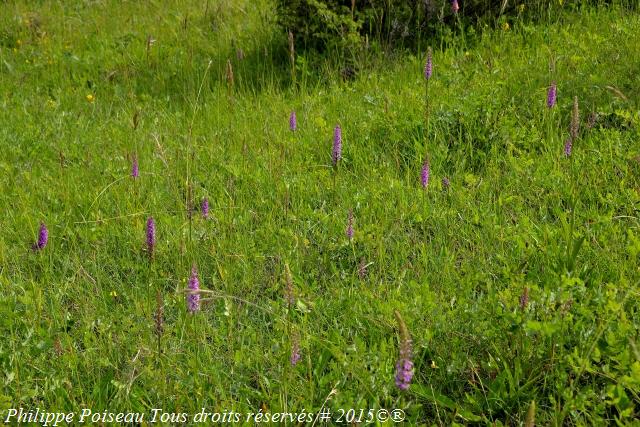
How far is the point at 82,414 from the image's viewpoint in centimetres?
240

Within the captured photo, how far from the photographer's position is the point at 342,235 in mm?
3346

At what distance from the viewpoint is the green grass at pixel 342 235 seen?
243 centimetres

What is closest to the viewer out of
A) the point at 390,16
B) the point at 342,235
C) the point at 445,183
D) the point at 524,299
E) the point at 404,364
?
the point at 404,364

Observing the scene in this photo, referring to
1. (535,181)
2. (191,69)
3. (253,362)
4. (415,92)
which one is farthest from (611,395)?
(191,69)

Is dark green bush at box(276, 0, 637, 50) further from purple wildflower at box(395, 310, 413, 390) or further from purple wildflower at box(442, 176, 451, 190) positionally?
purple wildflower at box(395, 310, 413, 390)

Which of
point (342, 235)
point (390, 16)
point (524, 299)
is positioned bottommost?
point (342, 235)

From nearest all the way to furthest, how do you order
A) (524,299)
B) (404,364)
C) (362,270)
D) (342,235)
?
1. (404,364)
2. (524,299)
3. (362,270)
4. (342,235)

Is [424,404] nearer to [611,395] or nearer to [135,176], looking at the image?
[611,395]

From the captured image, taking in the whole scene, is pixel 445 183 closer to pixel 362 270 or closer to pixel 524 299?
pixel 362 270

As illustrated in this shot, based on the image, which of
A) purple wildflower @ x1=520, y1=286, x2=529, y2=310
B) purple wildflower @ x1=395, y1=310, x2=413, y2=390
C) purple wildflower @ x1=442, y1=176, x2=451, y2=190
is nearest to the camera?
purple wildflower @ x1=395, y1=310, x2=413, y2=390

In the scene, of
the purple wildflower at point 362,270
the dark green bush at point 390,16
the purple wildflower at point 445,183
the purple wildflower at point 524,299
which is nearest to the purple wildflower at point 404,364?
the purple wildflower at point 524,299

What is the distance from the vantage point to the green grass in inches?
95.5

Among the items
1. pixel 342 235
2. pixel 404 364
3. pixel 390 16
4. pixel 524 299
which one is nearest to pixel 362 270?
pixel 342 235

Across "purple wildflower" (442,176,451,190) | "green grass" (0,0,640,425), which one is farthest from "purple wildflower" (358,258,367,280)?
"purple wildflower" (442,176,451,190)
